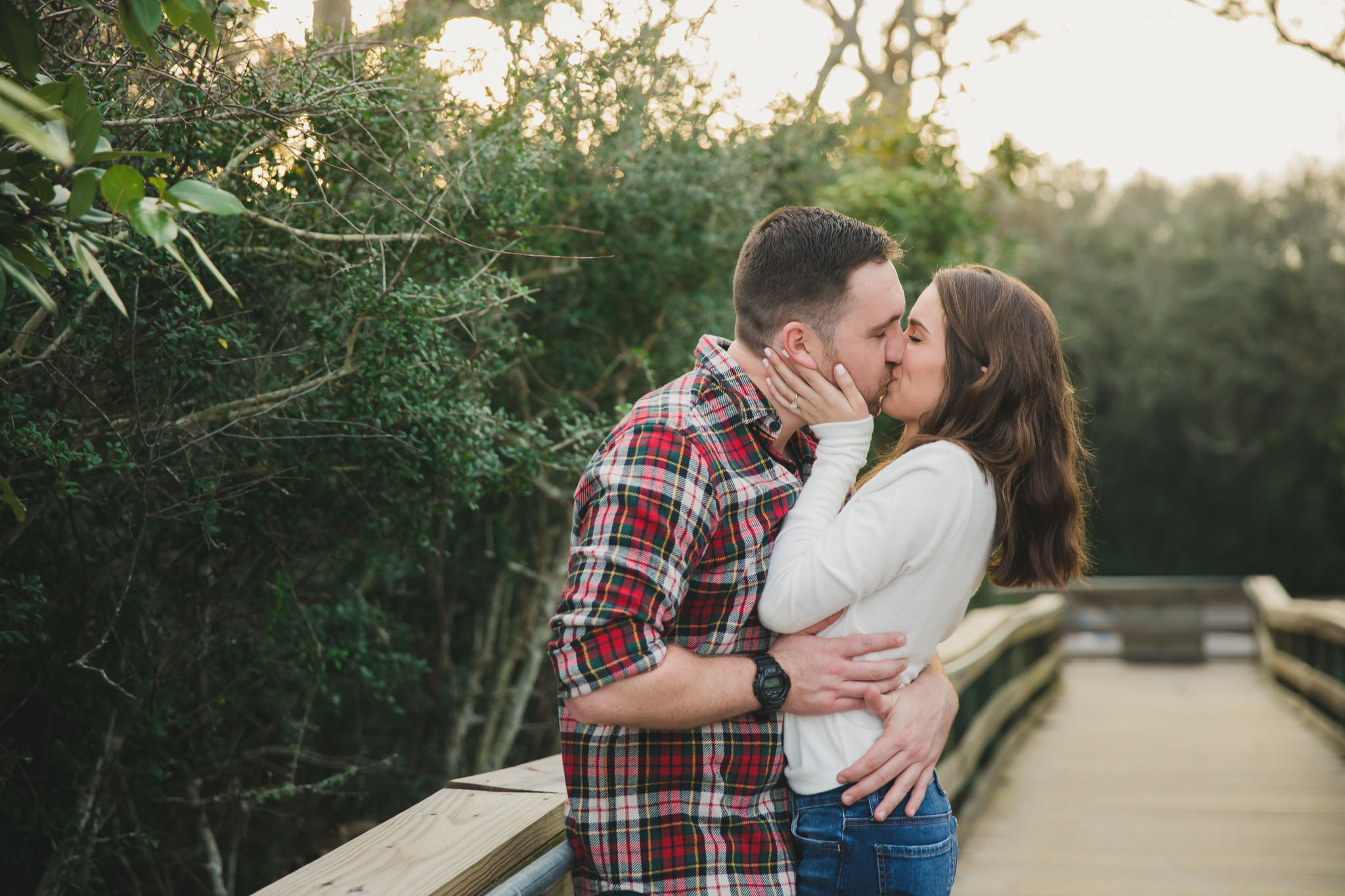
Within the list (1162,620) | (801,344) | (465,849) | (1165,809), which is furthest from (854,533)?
(1162,620)

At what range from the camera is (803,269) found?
192 centimetres

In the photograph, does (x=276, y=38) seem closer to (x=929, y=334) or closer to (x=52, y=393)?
(x=52, y=393)

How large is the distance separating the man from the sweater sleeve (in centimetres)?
5

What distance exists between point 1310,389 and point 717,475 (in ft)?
63.0

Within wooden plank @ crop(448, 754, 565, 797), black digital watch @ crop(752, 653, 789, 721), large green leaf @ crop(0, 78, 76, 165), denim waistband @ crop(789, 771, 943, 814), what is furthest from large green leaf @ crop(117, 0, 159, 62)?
denim waistband @ crop(789, 771, 943, 814)

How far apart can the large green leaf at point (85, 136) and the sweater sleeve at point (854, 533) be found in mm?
1092

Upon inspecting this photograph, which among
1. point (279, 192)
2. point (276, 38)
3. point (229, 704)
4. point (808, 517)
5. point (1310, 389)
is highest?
point (276, 38)

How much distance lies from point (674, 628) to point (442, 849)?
1.54 feet

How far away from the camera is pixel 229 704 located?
→ 3264 mm

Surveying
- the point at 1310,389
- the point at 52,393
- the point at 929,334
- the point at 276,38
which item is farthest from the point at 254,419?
the point at 1310,389

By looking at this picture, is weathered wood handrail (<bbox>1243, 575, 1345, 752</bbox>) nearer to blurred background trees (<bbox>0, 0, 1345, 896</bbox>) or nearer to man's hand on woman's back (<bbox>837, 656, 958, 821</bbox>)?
blurred background trees (<bbox>0, 0, 1345, 896</bbox>)

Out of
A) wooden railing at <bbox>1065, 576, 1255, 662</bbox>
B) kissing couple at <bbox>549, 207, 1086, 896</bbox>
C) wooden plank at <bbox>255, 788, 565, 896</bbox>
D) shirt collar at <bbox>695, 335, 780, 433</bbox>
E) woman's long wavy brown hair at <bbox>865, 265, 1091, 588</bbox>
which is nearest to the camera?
wooden plank at <bbox>255, 788, 565, 896</bbox>

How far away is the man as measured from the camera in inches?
61.3

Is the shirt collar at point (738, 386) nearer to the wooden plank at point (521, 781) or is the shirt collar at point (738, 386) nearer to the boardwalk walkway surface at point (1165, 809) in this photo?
the wooden plank at point (521, 781)
